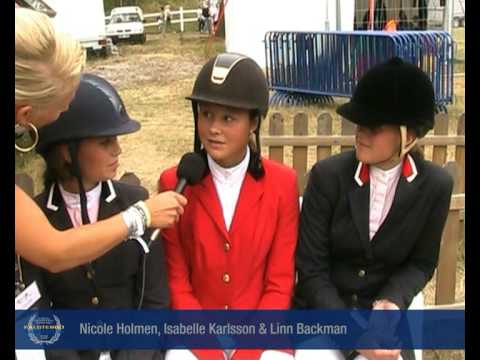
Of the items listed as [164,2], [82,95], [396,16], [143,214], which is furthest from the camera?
[164,2]

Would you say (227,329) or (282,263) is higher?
(282,263)

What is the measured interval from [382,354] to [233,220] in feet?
2.39

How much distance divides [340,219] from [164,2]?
130 ft

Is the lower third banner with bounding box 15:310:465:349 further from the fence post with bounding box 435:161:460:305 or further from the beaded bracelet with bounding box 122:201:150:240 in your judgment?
the fence post with bounding box 435:161:460:305

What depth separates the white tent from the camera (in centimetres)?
1256

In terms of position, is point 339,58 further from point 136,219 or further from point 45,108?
point 45,108

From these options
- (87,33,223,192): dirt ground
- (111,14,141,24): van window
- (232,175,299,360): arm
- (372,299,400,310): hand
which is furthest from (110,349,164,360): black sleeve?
(111,14,141,24): van window

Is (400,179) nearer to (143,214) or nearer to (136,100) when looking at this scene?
(143,214)

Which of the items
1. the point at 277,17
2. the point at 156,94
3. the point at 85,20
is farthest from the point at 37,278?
the point at 85,20

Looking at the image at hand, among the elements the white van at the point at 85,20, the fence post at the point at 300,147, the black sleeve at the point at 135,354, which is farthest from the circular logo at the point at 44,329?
the white van at the point at 85,20

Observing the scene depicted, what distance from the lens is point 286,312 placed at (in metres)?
2.47

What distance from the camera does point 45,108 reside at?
69.8 inches

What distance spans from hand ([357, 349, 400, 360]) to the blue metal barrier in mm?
7009

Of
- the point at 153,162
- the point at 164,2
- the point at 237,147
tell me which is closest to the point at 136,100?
the point at 153,162
